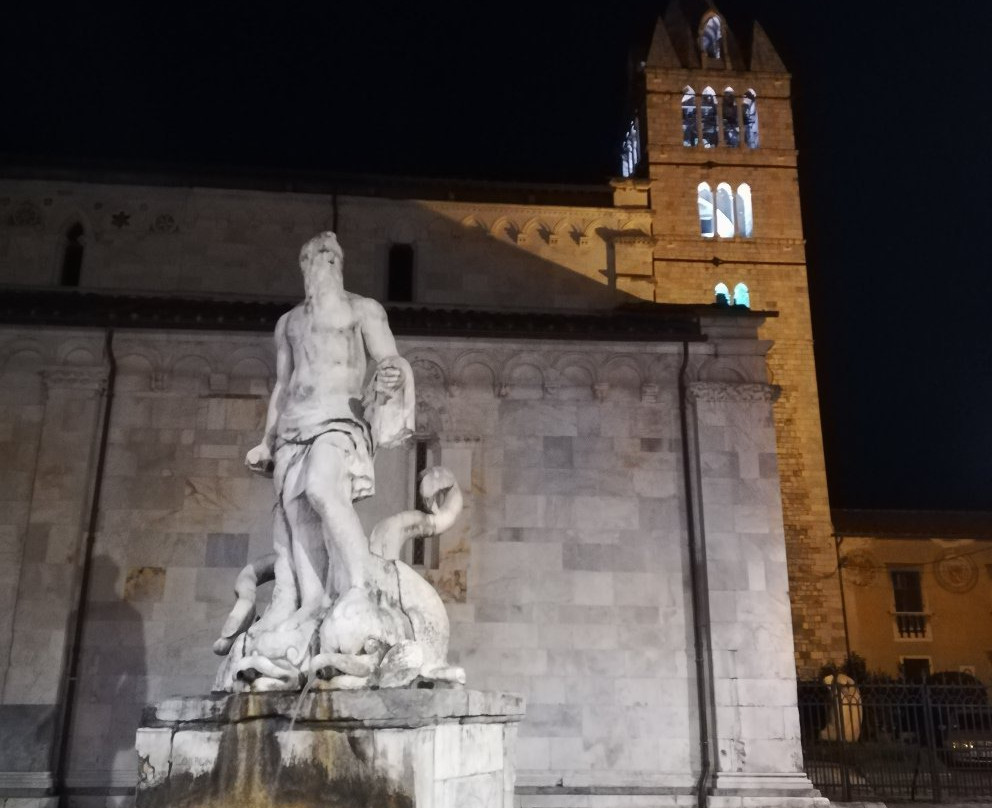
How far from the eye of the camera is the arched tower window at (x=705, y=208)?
3177cm

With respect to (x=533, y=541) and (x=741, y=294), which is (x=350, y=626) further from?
(x=741, y=294)

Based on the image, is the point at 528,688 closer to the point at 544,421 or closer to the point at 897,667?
the point at 544,421

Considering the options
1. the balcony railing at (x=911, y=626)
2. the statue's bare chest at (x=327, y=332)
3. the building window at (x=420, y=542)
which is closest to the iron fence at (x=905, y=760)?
the building window at (x=420, y=542)

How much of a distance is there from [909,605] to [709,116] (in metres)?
19.2

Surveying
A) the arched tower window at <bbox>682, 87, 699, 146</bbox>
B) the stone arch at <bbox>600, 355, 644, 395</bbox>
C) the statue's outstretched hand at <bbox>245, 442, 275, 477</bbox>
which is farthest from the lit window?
the statue's outstretched hand at <bbox>245, 442, 275, 477</bbox>

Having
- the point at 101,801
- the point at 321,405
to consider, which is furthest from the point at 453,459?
the point at 321,405

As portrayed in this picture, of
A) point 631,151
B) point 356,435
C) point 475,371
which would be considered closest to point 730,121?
point 631,151

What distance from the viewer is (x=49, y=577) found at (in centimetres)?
1302

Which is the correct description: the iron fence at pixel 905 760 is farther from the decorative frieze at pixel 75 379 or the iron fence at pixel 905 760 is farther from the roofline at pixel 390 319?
the decorative frieze at pixel 75 379

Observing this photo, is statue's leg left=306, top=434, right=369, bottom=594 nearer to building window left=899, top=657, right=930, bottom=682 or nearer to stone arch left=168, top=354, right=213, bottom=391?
stone arch left=168, top=354, right=213, bottom=391

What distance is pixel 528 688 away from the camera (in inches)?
516

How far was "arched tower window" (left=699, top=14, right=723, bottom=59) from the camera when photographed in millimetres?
35750

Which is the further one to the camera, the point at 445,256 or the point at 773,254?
the point at 773,254

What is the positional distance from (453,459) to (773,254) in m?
21.2
